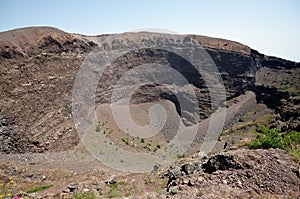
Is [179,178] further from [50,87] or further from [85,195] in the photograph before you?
[50,87]

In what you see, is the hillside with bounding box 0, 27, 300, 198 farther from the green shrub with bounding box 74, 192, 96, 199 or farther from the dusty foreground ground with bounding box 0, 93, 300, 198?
the green shrub with bounding box 74, 192, 96, 199

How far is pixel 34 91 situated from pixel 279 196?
20.7m

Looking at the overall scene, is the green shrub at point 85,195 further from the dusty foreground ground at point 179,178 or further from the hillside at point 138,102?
the hillside at point 138,102

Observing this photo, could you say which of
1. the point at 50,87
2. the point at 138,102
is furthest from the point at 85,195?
the point at 138,102

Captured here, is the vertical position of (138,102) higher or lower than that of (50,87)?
lower

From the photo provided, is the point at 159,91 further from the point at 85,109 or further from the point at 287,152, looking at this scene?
the point at 287,152

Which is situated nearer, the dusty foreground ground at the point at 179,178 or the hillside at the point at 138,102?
the dusty foreground ground at the point at 179,178

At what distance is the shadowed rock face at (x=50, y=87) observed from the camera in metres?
20.1

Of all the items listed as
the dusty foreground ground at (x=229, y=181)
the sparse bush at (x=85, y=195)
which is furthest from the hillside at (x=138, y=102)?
the sparse bush at (x=85, y=195)

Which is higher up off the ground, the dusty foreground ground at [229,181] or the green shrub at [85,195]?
the dusty foreground ground at [229,181]

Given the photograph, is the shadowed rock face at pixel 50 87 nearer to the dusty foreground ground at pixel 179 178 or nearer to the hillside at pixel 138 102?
the hillside at pixel 138 102

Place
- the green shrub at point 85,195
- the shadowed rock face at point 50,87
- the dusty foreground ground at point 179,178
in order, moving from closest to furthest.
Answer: the dusty foreground ground at point 179,178, the green shrub at point 85,195, the shadowed rock face at point 50,87

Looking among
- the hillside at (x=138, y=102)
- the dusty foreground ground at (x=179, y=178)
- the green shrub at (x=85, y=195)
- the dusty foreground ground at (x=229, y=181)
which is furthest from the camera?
the hillside at (x=138, y=102)

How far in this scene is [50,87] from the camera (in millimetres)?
23422
